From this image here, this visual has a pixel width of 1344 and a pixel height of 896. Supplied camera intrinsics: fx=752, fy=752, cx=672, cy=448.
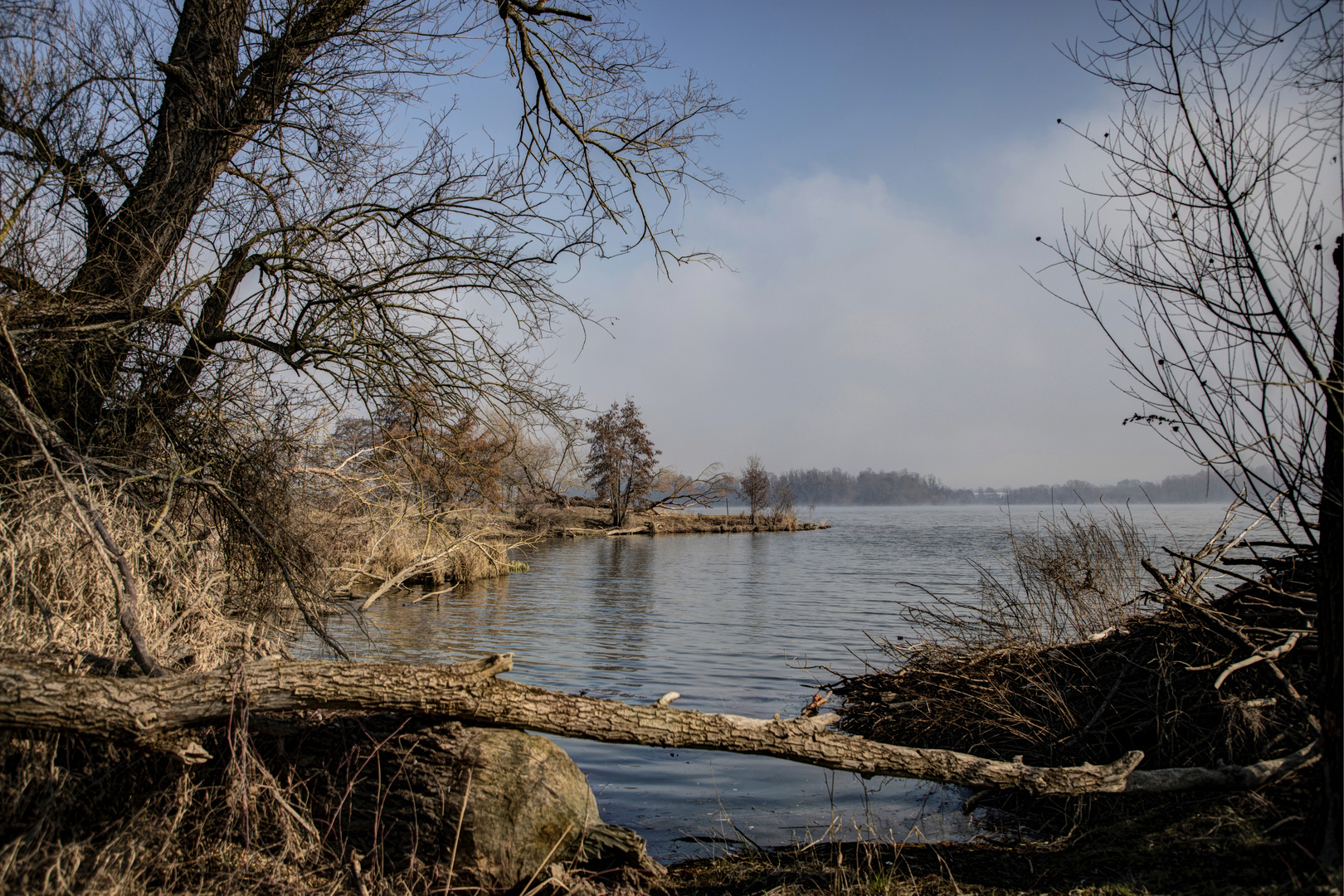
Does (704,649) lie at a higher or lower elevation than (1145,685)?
lower

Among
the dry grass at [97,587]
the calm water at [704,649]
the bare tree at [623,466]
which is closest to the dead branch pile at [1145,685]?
the calm water at [704,649]

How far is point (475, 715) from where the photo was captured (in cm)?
405

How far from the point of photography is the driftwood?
3.57 metres

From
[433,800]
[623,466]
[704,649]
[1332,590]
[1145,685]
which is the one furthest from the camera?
[623,466]

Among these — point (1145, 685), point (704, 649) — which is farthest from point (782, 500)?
point (1145, 685)

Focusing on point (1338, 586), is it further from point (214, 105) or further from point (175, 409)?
point (214, 105)

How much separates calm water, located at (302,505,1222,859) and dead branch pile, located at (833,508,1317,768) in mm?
723

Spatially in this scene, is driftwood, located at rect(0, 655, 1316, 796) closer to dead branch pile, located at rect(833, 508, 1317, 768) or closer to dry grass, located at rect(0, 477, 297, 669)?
dry grass, located at rect(0, 477, 297, 669)

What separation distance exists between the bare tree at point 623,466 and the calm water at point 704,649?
16856 mm

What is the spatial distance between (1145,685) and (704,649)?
8.02m

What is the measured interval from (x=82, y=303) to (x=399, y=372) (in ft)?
7.43

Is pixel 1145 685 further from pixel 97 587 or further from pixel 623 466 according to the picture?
pixel 623 466

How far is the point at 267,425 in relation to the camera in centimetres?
668

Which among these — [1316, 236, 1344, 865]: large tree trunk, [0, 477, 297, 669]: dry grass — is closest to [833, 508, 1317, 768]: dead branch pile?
[1316, 236, 1344, 865]: large tree trunk
